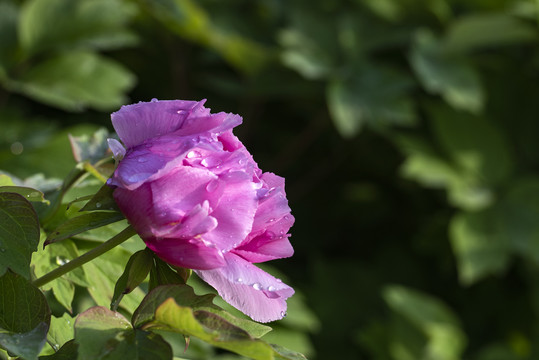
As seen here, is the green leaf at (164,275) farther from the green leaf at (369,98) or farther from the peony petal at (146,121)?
the green leaf at (369,98)

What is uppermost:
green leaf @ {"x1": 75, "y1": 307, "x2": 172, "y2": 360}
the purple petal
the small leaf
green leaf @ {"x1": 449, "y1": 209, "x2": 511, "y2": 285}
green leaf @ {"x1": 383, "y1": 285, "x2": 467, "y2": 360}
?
the purple petal

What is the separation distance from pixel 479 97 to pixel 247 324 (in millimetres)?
1262

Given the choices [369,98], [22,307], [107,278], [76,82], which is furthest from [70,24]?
[22,307]

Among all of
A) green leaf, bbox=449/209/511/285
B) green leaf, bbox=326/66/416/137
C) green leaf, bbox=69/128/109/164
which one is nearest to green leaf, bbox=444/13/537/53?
green leaf, bbox=326/66/416/137

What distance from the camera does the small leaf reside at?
1.59 ft

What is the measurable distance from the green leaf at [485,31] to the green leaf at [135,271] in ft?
4.27

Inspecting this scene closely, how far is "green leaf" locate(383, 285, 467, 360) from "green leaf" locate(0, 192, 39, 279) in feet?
4.13

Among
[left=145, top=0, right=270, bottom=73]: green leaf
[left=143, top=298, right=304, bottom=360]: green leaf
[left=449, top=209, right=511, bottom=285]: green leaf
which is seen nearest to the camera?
[left=143, top=298, right=304, bottom=360]: green leaf

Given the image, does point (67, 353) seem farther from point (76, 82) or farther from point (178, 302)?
point (76, 82)

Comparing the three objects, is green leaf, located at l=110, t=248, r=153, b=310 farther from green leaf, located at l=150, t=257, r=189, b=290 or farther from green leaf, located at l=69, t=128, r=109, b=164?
green leaf, located at l=69, t=128, r=109, b=164

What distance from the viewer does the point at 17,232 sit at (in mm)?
495

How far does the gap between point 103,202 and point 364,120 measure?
50.7 inches

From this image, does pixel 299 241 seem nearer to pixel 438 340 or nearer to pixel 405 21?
pixel 438 340

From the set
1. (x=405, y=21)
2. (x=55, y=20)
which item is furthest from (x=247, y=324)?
(x=405, y=21)
